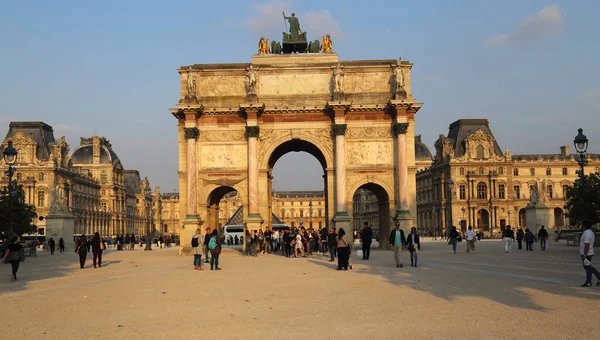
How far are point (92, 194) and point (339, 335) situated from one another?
120 m

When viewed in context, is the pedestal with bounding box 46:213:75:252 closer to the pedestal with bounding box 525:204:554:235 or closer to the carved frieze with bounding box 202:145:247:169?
the carved frieze with bounding box 202:145:247:169

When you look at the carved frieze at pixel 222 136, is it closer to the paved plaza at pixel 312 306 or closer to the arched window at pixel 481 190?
the paved plaza at pixel 312 306

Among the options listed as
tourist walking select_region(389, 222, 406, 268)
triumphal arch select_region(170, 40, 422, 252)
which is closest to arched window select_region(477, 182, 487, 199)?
triumphal arch select_region(170, 40, 422, 252)

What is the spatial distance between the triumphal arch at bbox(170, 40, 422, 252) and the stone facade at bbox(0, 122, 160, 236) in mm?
42618

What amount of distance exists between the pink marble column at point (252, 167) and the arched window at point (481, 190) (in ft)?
233

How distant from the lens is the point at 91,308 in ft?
42.6

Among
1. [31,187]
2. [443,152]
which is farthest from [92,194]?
[443,152]

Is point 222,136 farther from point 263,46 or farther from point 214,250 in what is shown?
point 214,250

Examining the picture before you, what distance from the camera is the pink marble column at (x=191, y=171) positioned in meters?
38.1

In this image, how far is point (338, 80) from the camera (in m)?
38.4

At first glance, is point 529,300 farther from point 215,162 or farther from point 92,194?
point 92,194

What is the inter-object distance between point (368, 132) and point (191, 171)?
11.1 metres

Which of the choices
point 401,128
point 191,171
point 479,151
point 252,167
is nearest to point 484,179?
point 479,151

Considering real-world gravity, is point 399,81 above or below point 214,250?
above
